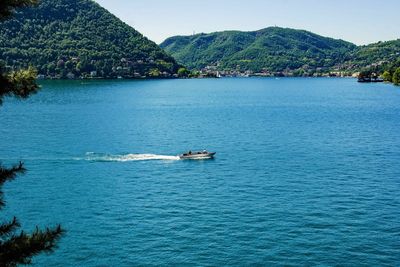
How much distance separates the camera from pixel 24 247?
17.0m

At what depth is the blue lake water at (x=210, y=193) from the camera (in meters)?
47.2

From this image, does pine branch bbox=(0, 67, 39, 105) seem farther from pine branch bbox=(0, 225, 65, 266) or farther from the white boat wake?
the white boat wake

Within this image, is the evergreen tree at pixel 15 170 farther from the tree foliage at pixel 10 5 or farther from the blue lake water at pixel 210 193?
the blue lake water at pixel 210 193

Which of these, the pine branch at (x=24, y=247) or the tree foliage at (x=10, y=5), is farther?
the pine branch at (x=24, y=247)

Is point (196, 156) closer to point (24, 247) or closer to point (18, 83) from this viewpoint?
point (24, 247)

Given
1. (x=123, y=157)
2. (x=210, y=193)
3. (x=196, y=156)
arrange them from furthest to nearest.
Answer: (x=123, y=157), (x=196, y=156), (x=210, y=193)

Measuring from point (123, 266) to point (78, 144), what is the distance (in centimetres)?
6246

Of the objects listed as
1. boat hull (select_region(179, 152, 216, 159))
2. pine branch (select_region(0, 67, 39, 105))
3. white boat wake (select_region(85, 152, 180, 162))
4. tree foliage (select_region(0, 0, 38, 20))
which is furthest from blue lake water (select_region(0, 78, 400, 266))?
tree foliage (select_region(0, 0, 38, 20))

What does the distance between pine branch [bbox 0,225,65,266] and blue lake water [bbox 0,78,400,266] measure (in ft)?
92.7

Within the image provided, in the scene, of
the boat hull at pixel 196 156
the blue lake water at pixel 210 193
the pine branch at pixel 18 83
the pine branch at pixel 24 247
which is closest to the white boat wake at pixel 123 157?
the blue lake water at pixel 210 193

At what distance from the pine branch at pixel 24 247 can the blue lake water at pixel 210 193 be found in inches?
1112

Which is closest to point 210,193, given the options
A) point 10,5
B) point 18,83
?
point 18,83

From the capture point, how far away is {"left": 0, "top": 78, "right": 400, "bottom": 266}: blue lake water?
4716cm

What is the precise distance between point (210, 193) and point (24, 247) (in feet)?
165
